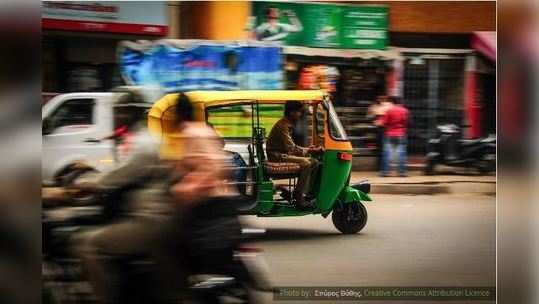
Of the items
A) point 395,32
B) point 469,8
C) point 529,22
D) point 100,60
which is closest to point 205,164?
point 100,60

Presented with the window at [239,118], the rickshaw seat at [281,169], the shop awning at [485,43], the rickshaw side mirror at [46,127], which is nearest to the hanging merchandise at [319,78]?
the window at [239,118]

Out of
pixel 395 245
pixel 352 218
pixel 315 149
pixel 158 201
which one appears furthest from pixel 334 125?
pixel 158 201

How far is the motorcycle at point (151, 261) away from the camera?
12.4 ft

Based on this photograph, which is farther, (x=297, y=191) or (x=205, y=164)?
(x=297, y=191)

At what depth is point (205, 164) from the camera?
12.7 feet

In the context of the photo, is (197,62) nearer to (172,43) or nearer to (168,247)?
(172,43)

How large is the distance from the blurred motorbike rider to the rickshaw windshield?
642 millimetres

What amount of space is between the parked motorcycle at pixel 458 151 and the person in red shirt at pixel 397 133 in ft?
0.46

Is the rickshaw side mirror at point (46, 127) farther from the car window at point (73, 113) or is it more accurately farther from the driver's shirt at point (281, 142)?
the driver's shirt at point (281, 142)

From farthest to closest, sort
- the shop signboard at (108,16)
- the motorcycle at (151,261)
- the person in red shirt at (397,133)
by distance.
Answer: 1. the person in red shirt at (397,133)
2. the shop signboard at (108,16)
3. the motorcycle at (151,261)

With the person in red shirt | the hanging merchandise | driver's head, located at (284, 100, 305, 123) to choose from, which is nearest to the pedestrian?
the person in red shirt

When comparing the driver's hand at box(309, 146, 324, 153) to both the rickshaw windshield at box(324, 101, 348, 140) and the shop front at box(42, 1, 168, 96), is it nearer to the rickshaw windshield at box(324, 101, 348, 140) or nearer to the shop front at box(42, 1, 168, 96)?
the rickshaw windshield at box(324, 101, 348, 140)

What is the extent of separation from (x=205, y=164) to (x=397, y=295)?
49.6 inches

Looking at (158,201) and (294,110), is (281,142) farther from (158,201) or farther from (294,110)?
(158,201)
